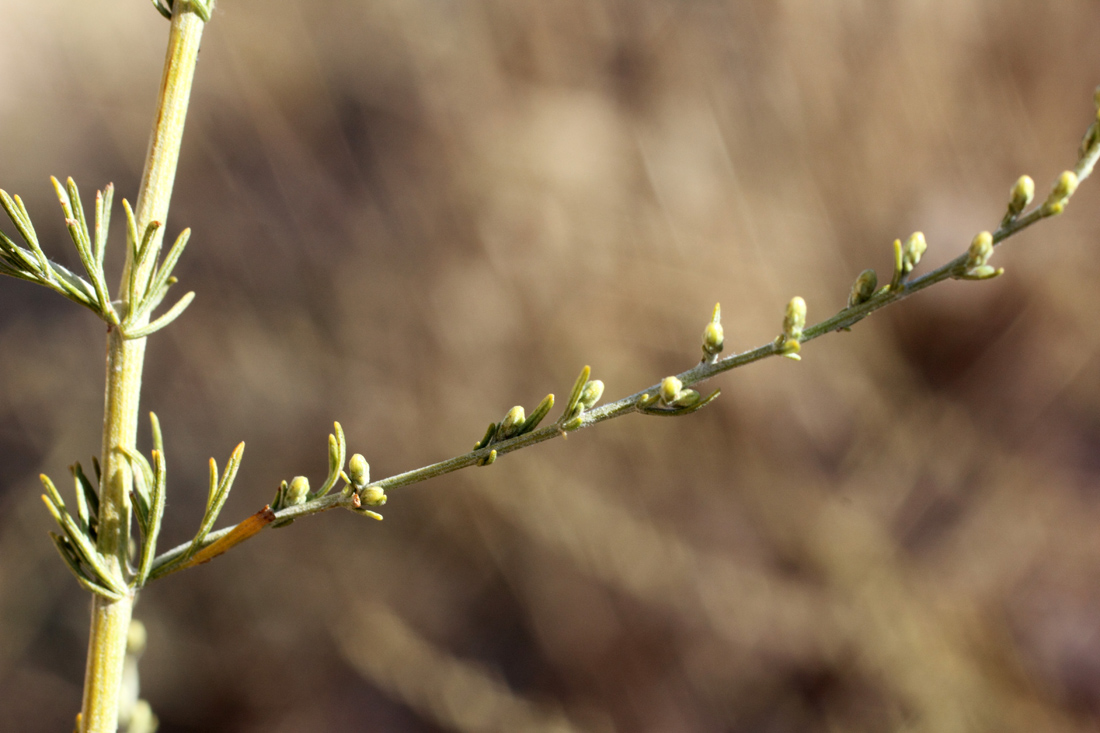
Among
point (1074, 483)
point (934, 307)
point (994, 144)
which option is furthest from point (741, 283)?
point (1074, 483)

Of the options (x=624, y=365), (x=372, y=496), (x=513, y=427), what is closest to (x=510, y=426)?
(x=513, y=427)

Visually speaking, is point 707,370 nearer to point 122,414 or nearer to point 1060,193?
point 1060,193

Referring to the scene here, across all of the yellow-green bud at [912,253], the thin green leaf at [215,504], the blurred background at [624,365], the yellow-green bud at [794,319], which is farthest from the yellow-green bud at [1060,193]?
the blurred background at [624,365]

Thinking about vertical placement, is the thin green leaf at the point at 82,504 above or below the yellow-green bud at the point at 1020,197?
above

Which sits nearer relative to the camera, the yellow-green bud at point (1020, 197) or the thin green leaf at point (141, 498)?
the yellow-green bud at point (1020, 197)

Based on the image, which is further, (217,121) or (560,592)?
(560,592)

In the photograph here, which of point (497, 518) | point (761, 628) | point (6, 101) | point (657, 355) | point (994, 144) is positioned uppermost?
point (6, 101)

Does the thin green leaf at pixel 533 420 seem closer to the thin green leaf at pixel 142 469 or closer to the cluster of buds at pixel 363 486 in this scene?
the cluster of buds at pixel 363 486

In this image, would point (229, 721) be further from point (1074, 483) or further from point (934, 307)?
point (1074, 483)
